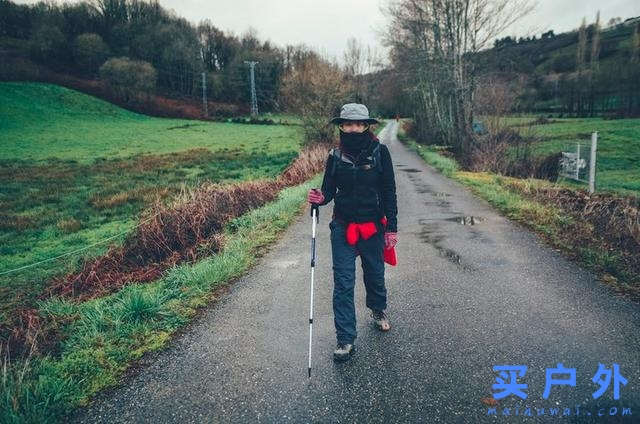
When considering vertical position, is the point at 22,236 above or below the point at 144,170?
below

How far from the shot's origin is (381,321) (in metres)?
4.25

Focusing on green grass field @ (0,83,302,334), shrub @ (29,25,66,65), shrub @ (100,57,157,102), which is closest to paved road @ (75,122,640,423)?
green grass field @ (0,83,302,334)

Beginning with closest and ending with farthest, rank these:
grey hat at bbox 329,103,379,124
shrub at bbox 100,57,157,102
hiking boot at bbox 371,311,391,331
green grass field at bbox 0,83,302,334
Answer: grey hat at bbox 329,103,379,124
hiking boot at bbox 371,311,391,331
green grass field at bbox 0,83,302,334
shrub at bbox 100,57,157,102

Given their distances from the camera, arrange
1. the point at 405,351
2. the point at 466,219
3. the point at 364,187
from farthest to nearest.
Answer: the point at 466,219
the point at 364,187
the point at 405,351

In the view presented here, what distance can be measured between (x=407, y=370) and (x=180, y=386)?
200 cm

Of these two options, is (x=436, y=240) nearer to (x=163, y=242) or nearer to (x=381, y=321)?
(x=381, y=321)

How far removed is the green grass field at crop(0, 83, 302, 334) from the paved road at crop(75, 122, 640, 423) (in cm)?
374

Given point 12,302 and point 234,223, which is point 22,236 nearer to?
point 12,302

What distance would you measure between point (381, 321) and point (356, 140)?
77.6 inches

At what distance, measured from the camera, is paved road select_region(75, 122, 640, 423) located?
10.0ft

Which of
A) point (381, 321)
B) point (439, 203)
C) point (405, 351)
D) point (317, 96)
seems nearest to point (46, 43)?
point (317, 96)

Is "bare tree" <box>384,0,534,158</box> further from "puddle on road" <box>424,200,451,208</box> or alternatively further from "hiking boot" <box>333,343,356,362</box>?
"hiking boot" <box>333,343,356,362</box>

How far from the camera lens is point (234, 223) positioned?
8.66m

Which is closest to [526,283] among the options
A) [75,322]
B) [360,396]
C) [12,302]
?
[360,396]
